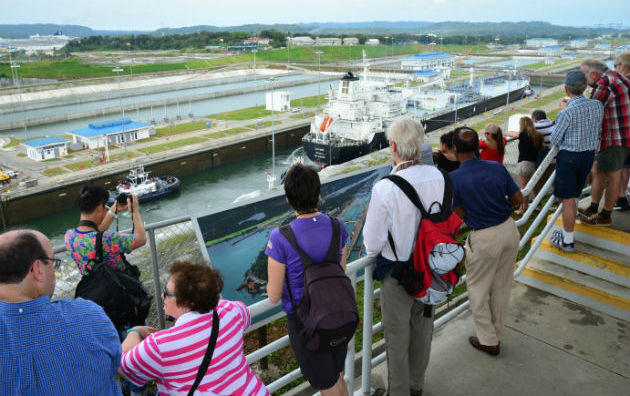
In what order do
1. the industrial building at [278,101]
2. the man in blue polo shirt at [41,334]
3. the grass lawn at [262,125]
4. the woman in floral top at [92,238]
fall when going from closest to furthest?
the man in blue polo shirt at [41,334] → the woman in floral top at [92,238] → the industrial building at [278,101] → the grass lawn at [262,125]

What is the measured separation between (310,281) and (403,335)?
0.86 metres

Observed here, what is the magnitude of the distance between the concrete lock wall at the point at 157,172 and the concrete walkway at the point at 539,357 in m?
21.1

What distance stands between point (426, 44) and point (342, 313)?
356 feet

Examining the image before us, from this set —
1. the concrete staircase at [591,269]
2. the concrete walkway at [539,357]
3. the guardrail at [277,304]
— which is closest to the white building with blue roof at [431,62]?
the concrete staircase at [591,269]

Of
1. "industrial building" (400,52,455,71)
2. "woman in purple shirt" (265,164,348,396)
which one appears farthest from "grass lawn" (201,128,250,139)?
"industrial building" (400,52,455,71)

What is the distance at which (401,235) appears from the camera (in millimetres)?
2209

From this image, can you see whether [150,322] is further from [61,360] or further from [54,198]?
[54,198]

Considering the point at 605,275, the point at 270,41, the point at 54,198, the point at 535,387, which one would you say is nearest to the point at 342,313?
the point at 535,387

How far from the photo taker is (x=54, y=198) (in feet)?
76.3

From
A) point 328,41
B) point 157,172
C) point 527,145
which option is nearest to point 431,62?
point 157,172

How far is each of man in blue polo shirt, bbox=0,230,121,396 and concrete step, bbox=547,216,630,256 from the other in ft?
13.4

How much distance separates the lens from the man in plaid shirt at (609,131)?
3643 mm

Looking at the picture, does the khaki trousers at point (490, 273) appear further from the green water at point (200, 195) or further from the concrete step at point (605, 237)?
the green water at point (200, 195)

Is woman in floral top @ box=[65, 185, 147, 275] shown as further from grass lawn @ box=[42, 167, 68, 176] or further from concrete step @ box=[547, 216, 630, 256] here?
grass lawn @ box=[42, 167, 68, 176]
